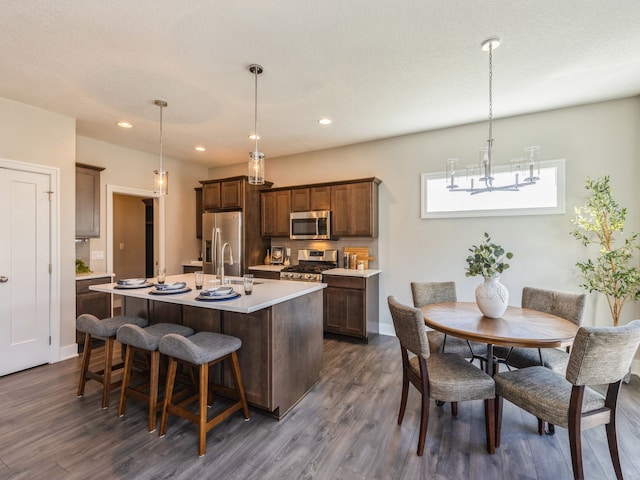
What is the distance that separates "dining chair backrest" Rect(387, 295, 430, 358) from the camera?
1.96 meters

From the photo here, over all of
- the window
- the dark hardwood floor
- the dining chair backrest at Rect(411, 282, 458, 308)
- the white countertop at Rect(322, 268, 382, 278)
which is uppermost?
the window

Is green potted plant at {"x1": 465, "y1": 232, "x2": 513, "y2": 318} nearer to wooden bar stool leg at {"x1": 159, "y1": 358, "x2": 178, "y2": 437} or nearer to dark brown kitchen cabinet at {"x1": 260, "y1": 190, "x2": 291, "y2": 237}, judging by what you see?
wooden bar stool leg at {"x1": 159, "y1": 358, "x2": 178, "y2": 437}

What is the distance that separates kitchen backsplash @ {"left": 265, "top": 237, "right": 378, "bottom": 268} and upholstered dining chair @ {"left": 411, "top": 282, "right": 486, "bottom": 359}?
148 cm

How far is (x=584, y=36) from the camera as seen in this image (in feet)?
7.16

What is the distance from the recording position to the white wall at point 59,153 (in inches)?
126

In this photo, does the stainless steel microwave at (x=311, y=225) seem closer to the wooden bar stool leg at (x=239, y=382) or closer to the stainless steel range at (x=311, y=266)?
the stainless steel range at (x=311, y=266)

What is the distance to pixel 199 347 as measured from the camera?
80.7 inches

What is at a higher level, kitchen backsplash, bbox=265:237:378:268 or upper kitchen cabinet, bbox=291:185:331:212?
upper kitchen cabinet, bbox=291:185:331:212

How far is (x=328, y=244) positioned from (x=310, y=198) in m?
0.81

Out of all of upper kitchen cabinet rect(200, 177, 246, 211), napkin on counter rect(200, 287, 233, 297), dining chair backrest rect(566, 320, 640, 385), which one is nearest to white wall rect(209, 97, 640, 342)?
upper kitchen cabinet rect(200, 177, 246, 211)

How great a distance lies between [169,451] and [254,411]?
649 mm

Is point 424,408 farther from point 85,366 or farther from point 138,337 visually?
point 85,366

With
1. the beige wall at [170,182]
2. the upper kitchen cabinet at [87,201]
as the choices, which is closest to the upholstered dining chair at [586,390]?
the upper kitchen cabinet at [87,201]

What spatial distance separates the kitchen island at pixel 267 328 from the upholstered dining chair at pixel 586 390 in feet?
5.22
